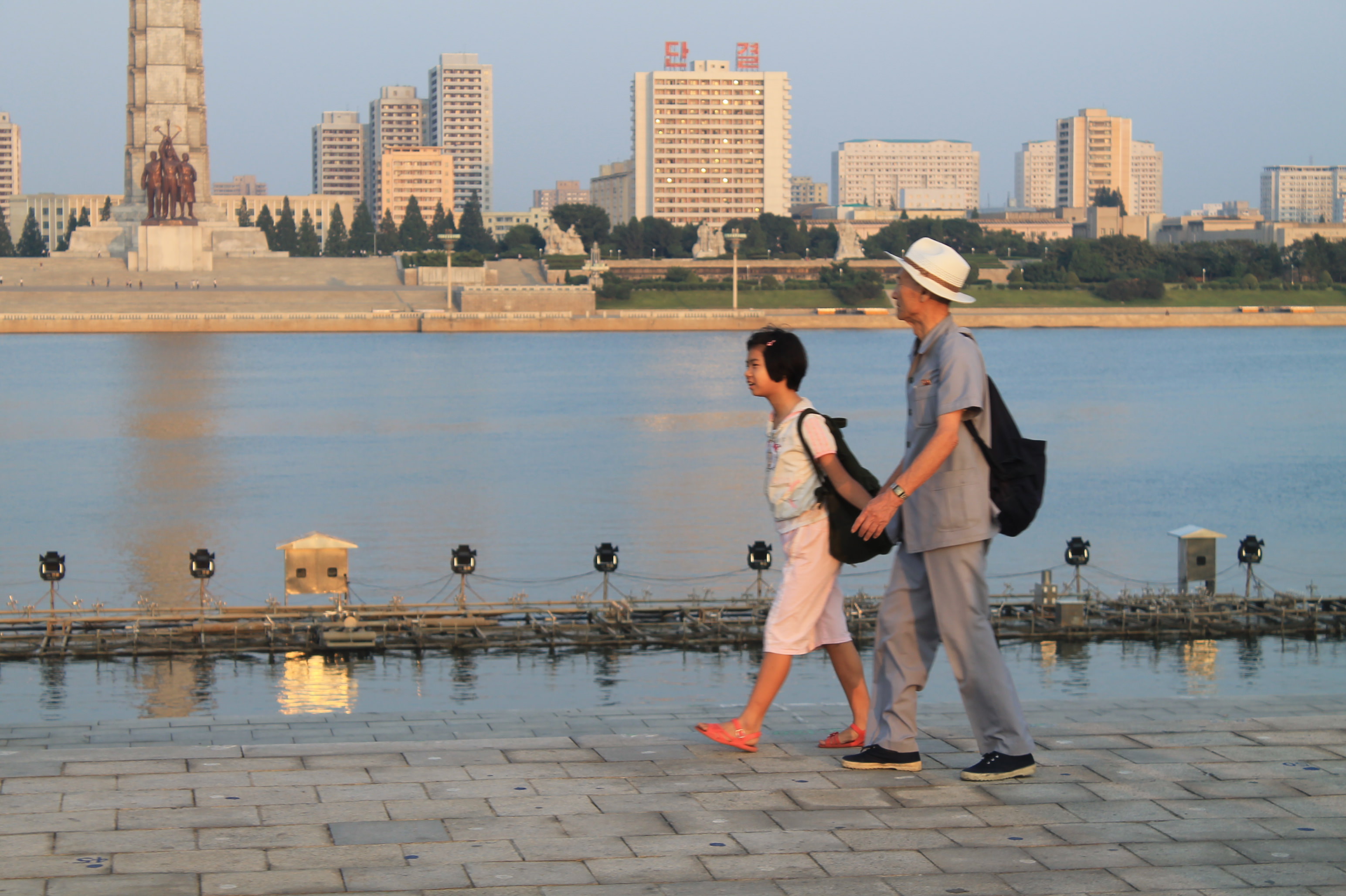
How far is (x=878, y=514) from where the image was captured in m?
4.50

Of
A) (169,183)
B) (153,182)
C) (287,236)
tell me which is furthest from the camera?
(287,236)

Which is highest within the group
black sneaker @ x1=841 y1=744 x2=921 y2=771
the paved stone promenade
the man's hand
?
the man's hand

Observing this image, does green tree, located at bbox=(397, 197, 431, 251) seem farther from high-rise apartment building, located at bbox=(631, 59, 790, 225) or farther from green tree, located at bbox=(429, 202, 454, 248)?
high-rise apartment building, located at bbox=(631, 59, 790, 225)

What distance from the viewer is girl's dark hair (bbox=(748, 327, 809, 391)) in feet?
16.1

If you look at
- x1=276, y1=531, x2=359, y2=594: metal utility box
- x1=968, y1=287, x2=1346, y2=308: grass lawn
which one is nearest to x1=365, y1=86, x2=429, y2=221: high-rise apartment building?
x1=968, y1=287, x2=1346, y2=308: grass lawn

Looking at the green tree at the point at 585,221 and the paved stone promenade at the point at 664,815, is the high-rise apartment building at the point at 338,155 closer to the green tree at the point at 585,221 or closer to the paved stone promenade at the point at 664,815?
the green tree at the point at 585,221

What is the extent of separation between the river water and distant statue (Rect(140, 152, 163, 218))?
11066mm

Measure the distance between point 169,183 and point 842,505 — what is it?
69377mm

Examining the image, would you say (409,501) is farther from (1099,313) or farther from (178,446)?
(1099,313)

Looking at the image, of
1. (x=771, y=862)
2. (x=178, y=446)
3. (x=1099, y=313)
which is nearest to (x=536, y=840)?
(x=771, y=862)

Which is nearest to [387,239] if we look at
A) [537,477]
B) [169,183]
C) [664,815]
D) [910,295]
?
[169,183]

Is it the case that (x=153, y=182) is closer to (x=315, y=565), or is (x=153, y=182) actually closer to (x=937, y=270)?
(x=315, y=565)

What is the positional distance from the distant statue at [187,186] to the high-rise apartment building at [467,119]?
120 m

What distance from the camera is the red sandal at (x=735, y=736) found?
489 centimetres
